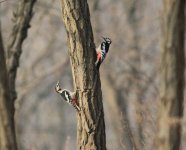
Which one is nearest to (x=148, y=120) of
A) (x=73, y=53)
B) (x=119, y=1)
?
(x=73, y=53)

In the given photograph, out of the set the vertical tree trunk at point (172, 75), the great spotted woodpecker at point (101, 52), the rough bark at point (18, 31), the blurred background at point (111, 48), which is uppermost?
the blurred background at point (111, 48)

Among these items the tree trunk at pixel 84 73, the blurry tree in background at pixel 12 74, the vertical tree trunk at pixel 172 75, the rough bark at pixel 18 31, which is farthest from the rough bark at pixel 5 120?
the vertical tree trunk at pixel 172 75

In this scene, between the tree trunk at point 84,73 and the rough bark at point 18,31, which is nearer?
the tree trunk at point 84,73

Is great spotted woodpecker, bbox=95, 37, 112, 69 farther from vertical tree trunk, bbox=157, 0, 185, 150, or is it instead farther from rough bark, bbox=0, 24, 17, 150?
rough bark, bbox=0, 24, 17, 150

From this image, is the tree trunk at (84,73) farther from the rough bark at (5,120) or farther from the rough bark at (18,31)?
the rough bark at (18,31)

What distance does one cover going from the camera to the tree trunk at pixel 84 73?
4.30 metres

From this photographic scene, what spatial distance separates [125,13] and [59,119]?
9.92 m

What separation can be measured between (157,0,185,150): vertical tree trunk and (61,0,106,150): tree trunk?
0.76 metres

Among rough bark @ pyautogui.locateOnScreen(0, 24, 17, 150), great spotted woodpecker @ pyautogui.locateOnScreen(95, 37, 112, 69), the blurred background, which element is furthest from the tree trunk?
the blurred background

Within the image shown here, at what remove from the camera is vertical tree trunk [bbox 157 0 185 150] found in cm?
358

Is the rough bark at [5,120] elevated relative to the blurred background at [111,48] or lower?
lower

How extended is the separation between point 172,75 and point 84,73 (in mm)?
855

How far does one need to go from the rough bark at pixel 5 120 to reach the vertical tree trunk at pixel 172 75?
185 centimetres

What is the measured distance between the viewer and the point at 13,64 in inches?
239
